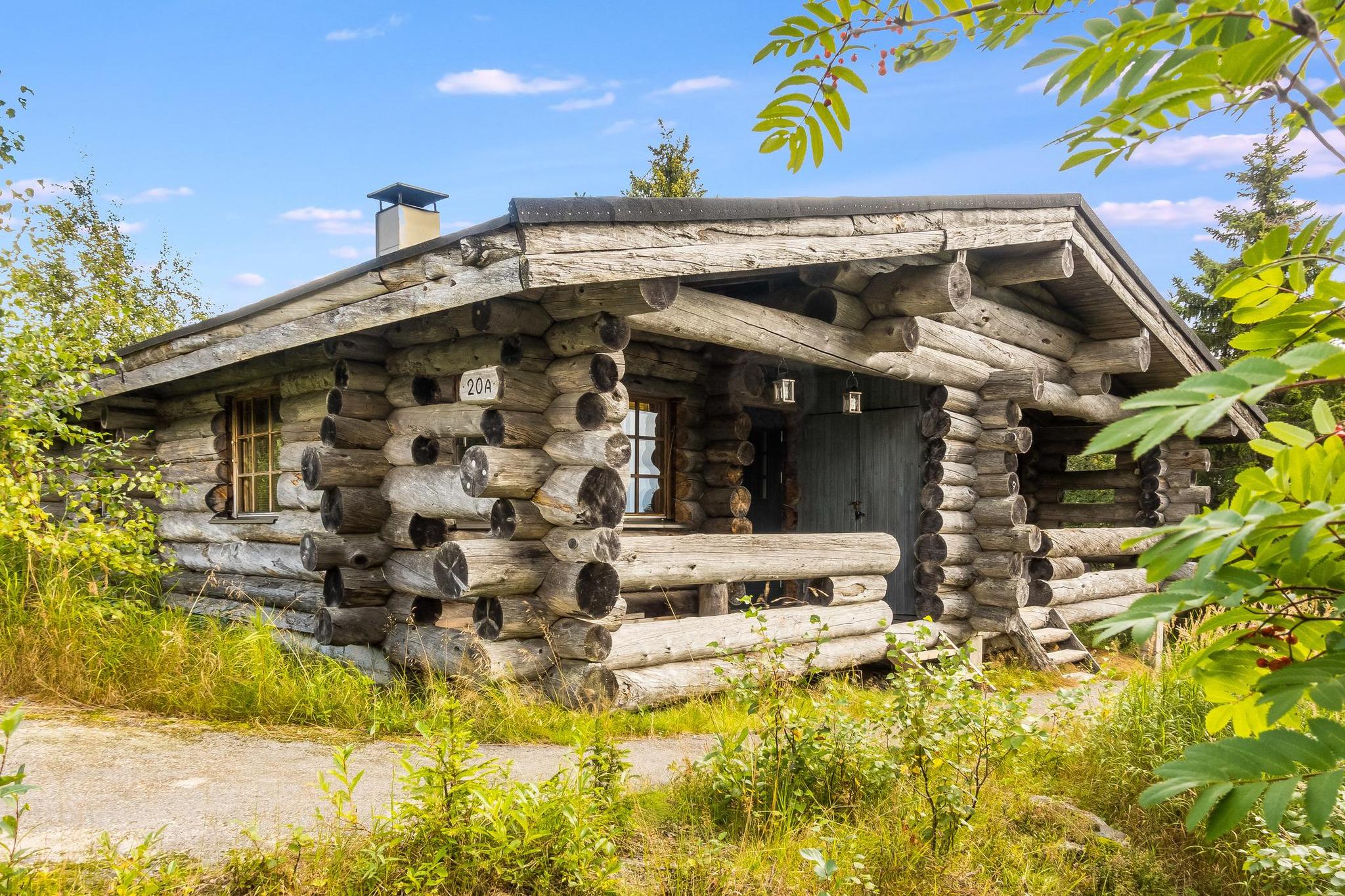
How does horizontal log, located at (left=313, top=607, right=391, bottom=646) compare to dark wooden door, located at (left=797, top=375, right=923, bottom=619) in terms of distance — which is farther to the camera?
dark wooden door, located at (left=797, top=375, right=923, bottom=619)

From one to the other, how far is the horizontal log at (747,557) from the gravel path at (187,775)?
3.89 feet

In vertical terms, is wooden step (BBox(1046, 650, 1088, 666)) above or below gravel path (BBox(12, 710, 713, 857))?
below

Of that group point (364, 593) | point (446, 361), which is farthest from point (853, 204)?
point (364, 593)

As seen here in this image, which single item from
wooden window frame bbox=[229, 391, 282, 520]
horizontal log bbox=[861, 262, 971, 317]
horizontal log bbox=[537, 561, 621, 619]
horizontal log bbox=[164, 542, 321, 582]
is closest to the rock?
horizontal log bbox=[537, 561, 621, 619]

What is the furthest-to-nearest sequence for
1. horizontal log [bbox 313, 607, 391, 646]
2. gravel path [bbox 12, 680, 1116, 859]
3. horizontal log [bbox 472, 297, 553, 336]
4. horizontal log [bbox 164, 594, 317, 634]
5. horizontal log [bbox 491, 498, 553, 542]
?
horizontal log [bbox 164, 594, 317, 634] → horizontal log [bbox 313, 607, 391, 646] → horizontal log [bbox 491, 498, 553, 542] → horizontal log [bbox 472, 297, 553, 336] → gravel path [bbox 12, 680, 1116, 859]

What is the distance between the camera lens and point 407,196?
1024 centimetres

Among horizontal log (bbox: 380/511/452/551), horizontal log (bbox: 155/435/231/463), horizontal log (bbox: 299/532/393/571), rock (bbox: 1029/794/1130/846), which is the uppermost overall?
horizontal log (bbox: 155/435/231/463)

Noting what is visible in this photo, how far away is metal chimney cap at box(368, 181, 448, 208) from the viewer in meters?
10.1

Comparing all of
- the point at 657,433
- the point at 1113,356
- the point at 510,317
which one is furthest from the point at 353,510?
the point at 1113,356

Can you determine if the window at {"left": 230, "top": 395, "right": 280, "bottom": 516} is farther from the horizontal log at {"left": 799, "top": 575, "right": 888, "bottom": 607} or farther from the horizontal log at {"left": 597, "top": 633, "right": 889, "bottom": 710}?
the horizontal log at {"left": 799, "top": 575, "right": 888, "bottom": 607}

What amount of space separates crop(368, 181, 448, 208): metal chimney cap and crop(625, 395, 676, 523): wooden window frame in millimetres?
3584

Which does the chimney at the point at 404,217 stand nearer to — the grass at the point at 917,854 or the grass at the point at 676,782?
the grass at the point at 676,782

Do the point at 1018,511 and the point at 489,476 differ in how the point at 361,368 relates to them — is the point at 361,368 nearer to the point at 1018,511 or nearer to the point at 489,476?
the point at 489,476

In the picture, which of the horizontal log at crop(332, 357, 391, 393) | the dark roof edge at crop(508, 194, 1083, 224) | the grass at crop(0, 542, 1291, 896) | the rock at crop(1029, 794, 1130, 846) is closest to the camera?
the grass at crop(0, 542, 1291, 896)
